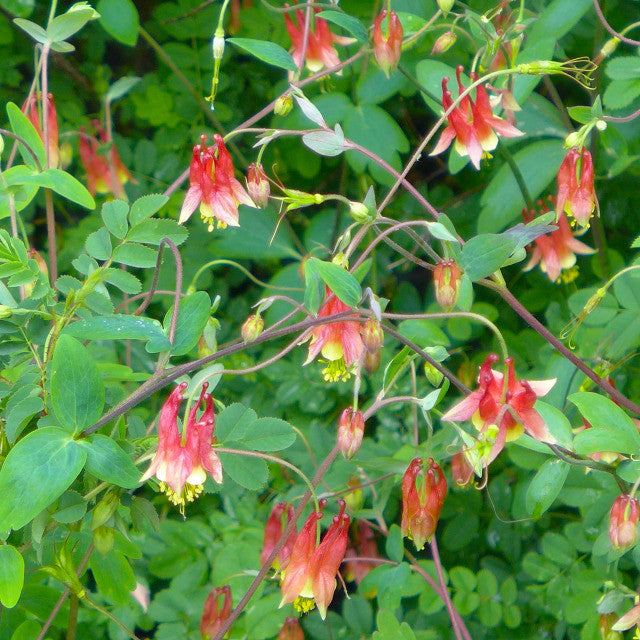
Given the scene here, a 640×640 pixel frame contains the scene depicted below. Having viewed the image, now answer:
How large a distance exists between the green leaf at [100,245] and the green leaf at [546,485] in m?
0.55

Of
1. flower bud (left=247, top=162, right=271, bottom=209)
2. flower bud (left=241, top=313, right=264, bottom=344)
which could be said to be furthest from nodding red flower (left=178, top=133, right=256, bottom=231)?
flower bud (left=241, top=313, right=264, bottom=344)

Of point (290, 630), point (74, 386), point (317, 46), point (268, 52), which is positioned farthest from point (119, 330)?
point (317, 46)

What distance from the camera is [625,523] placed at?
809 millimetres

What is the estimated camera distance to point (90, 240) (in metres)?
0.90

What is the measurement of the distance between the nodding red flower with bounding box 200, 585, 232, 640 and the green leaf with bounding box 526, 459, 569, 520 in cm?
43

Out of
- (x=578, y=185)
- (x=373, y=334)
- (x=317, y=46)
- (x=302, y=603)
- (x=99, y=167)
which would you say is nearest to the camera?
(x=373, y=334)

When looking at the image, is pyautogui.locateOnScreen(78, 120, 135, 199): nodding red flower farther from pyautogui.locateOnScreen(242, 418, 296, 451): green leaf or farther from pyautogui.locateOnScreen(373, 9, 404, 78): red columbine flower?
pyautogui.locateOnScreen(242, 418, 296, 451): green leaf

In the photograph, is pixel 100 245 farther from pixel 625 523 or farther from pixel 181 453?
pixel 625 523

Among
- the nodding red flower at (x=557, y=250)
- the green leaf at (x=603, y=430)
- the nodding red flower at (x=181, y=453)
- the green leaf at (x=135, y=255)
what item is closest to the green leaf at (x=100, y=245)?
the green leaf at (x=135, y=255)

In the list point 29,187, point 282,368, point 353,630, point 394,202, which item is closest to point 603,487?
point 353,630

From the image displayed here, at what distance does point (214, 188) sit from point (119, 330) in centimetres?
32

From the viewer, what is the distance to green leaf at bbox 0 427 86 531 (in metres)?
0.65

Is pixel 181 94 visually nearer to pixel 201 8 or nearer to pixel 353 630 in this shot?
pixel 201 8

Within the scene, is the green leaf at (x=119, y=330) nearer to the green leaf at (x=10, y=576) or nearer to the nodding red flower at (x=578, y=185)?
the green leaf at (x=10, y=576)
